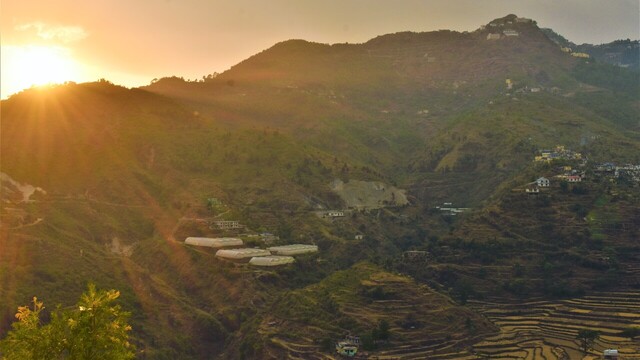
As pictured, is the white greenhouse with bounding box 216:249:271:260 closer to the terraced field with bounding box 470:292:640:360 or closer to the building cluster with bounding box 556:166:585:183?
the terraced field with bounding box 470:292:640:360

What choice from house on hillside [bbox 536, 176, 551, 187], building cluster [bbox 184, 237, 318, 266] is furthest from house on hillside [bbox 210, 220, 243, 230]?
house on hillside [bbox 536, 176, 551, 187]

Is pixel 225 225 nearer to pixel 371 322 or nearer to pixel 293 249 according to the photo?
pixel 293 249

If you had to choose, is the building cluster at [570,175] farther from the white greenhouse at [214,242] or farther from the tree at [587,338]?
the white greenhouse at [214,242]

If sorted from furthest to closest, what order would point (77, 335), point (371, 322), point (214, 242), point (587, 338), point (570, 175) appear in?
point (214, 242)
point (570, 175)
point (371, 322)
point (587, 338)
point (77, 335)

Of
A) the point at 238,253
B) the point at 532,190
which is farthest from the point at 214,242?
the point at 532,190

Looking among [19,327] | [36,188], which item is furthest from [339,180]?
[19,327]

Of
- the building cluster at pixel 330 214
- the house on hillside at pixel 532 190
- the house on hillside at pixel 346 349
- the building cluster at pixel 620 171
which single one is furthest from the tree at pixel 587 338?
the building cluster at pixel 330 214
